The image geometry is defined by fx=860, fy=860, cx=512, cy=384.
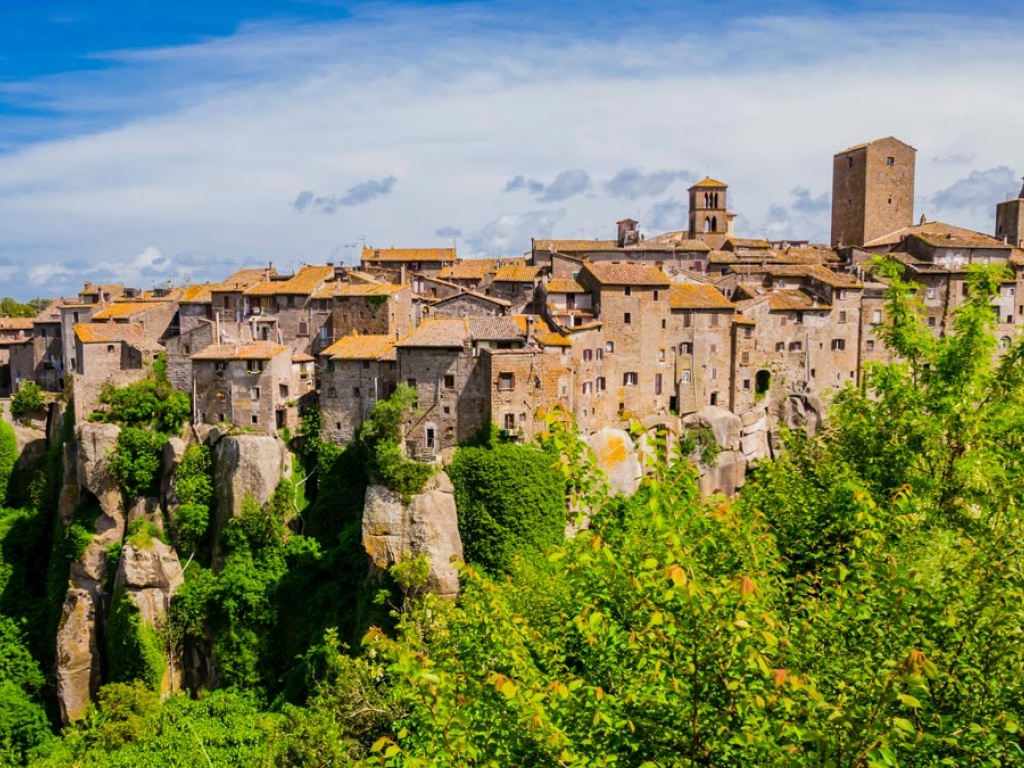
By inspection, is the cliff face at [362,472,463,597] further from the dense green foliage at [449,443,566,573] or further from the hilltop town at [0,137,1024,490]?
the hilltop town at [0,137,1024,490]

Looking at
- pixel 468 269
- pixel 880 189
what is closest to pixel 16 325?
pixel 468 269

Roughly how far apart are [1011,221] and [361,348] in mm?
57925

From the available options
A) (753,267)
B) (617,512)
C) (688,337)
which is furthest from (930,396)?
(753,267)

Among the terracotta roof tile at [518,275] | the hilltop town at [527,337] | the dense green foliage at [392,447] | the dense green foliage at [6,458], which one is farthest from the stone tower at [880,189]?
the dense green foliage at [6,458]

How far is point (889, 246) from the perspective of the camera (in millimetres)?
68125

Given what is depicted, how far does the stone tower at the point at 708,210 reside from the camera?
72938mm

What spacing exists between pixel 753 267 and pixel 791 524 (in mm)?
44783

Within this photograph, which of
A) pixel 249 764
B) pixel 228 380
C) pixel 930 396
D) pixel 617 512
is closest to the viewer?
pixel 617 512

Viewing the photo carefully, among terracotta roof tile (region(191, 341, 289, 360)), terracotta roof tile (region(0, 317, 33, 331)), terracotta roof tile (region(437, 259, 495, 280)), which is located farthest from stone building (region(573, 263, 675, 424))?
terracotta roof tile (region(0, 317, 33, 331))

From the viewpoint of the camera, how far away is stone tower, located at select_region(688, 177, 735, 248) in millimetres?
72938

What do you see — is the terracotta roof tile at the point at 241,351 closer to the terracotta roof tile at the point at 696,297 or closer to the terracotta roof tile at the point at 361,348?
the terracotta roof tile at the point at 361,348

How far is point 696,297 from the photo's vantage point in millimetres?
51594

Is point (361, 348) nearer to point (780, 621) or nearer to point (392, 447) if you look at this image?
point (392, 447)

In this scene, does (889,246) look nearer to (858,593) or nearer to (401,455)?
(401,455)
